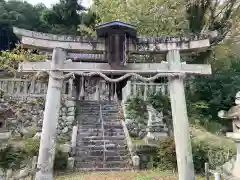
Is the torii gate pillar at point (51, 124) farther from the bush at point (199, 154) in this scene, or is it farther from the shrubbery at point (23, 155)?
the bush at point (199, 154)

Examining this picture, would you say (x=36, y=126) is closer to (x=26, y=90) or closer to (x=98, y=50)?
(x=26, y=90)

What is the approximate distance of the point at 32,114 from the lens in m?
15.0

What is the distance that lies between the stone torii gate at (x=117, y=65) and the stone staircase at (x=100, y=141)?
390 centimetres

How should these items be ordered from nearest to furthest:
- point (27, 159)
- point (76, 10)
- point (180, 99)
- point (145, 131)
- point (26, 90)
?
point (180, 99) < point (27, 159) < point (145, 131) < point (26, 90) < point (76, 10)

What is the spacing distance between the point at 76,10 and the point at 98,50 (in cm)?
2257

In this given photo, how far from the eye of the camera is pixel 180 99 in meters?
7.20

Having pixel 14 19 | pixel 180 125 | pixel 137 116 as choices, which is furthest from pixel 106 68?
pixel 14 19

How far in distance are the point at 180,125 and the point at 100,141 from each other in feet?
18.5

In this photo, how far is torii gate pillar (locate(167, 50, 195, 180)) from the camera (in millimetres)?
6766

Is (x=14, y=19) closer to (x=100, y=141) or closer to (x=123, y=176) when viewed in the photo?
(x=100, y=141)

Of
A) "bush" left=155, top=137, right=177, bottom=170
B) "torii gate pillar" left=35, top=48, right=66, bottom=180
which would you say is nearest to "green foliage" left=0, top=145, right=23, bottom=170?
"torii gate pillar" left=35, top=48, right=66, bottom=180

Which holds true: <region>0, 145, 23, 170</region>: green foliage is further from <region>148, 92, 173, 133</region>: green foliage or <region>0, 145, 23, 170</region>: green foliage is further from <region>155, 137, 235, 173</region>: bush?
<region>148, 92, 173, 133</region>: green foliage

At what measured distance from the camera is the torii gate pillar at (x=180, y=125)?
6.77 m

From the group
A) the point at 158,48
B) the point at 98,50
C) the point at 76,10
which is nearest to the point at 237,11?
the point at 158,48
